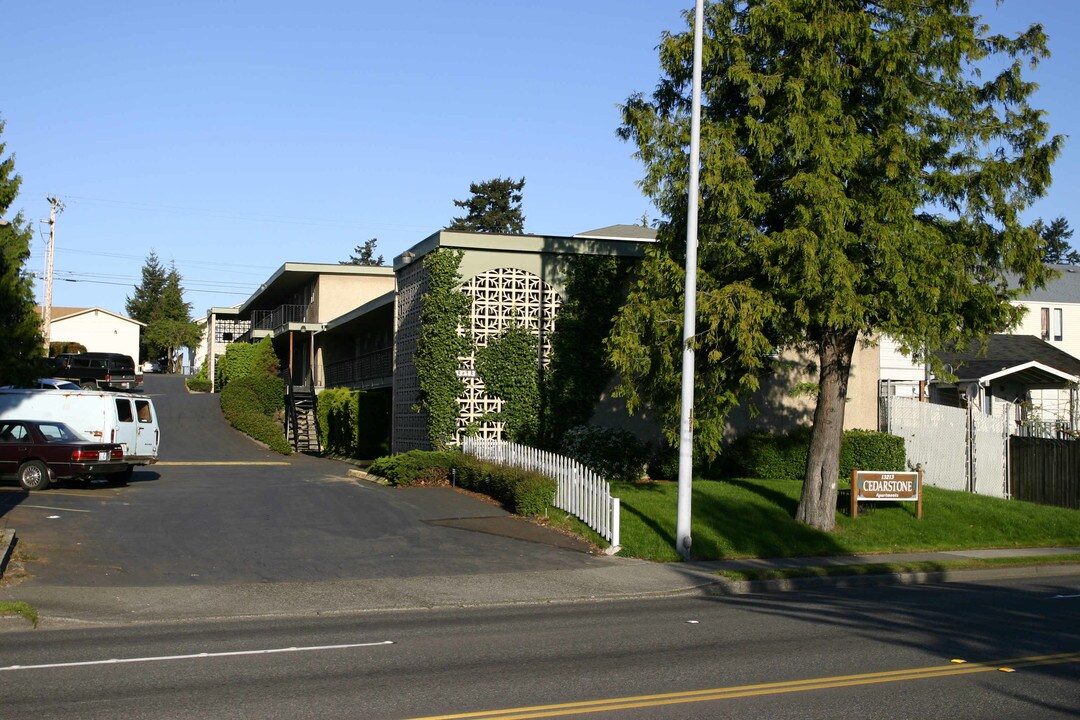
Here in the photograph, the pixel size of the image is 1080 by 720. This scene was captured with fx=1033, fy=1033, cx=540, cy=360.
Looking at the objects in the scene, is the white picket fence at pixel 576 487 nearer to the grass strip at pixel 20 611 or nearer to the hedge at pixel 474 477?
the hedge at pixel 474 477

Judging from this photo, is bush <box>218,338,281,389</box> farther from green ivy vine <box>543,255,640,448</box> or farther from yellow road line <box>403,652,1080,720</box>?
yellow road line <box>403,652,1080,720</box>

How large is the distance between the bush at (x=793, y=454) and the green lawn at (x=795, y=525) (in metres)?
1.78

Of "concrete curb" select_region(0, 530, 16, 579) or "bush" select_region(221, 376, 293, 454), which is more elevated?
"bush" select_region(221, 376, 293, 454)

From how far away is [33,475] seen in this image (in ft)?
75.2

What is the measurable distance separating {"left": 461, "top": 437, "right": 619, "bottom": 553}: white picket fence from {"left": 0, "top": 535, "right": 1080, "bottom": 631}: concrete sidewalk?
1.02 m

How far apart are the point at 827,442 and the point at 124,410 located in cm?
1684

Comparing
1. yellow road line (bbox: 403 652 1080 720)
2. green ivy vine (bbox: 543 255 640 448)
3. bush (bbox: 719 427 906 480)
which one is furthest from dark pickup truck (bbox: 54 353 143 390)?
yellow road line (bbox: 403 652 1080 720)

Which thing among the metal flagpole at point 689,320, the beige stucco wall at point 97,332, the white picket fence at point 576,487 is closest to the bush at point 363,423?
the white picket fence at point 576,487

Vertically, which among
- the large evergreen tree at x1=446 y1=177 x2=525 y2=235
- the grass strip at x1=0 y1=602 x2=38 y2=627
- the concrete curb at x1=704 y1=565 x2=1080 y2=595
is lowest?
the concrete curb at x1=704 y1=565 x2=1080 y2=595

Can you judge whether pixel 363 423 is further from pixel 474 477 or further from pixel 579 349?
pixel 474 477

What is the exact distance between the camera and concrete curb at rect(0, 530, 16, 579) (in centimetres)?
1395

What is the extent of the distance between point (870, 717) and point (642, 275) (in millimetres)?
13110

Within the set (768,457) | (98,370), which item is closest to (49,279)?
(98,370)

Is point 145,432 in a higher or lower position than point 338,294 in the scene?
lower
